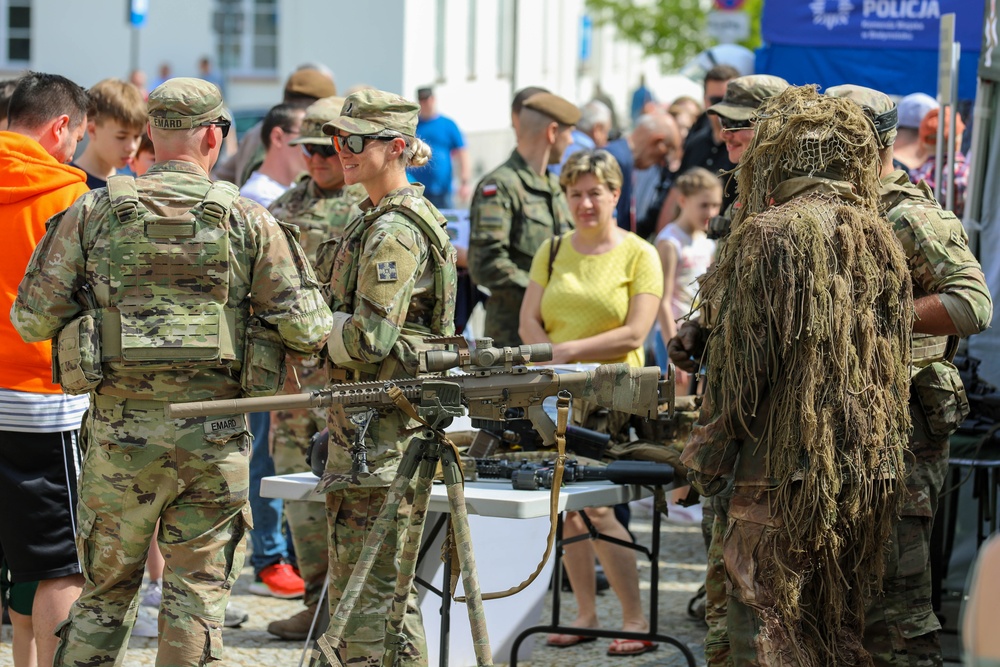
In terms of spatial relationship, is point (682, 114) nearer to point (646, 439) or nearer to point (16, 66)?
point (646, 439)

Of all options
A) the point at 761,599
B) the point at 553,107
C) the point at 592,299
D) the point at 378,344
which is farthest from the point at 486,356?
the point at 553,107

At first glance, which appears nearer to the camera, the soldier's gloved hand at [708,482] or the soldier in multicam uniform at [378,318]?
the soldier's gloved hand at [708,482]

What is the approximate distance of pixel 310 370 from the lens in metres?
5.83

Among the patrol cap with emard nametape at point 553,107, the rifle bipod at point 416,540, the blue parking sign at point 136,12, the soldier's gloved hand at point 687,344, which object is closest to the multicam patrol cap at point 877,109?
the soldier's gloved hand at point 687,344

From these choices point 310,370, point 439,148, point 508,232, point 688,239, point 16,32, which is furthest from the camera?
point 16,32

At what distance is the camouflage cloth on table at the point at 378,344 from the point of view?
13.4 feet

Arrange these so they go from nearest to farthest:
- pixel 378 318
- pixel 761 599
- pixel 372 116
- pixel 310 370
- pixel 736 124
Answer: pixel 761 599, pixel 378 318, pixel 372 116, pixel 736 124, pixel 310 370

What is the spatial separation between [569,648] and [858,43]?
6264mm

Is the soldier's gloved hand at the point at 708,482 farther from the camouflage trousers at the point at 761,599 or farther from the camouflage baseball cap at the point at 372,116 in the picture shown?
the camouflage baseball cap at the point at 372,116

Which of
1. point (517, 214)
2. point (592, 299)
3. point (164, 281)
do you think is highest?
point (517, 214)

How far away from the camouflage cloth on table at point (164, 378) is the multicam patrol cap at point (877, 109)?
6.11 ft

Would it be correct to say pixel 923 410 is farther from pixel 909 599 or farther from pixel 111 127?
pixel 111 127

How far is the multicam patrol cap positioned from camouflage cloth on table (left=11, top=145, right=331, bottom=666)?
6.11 feet

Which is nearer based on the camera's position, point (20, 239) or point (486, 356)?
point (486, 356)
